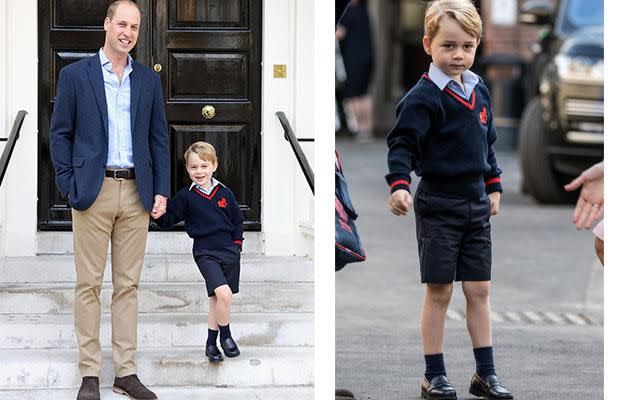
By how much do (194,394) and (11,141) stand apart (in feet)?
3.29

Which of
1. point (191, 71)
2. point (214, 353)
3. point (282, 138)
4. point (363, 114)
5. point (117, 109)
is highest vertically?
point (191, 71)

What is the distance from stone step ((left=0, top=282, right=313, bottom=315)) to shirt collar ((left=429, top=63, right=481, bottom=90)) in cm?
77

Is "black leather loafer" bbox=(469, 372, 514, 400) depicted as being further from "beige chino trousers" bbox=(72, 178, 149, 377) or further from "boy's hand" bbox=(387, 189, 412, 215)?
"beige chino trousers" bbox=(72, 178, 149, 377)

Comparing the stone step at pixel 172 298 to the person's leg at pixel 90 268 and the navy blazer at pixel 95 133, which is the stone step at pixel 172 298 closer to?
the person's leg at pixel 90 268

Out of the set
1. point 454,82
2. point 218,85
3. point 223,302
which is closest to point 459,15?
point 454,82

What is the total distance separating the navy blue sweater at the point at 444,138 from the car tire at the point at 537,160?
7.82m

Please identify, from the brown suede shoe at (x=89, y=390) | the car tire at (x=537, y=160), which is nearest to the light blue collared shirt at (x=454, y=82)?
the brown suede shoe at (x=89, y=390)

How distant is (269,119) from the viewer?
6.01 metres

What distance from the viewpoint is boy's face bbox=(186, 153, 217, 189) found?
5.54 m

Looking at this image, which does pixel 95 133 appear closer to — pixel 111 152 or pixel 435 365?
pixel 111 152

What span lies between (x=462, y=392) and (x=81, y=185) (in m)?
1.61

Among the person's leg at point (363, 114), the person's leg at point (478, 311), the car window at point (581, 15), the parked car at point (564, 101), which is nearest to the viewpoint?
the person's leg at point (478, 311)

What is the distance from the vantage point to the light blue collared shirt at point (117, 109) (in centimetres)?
567
